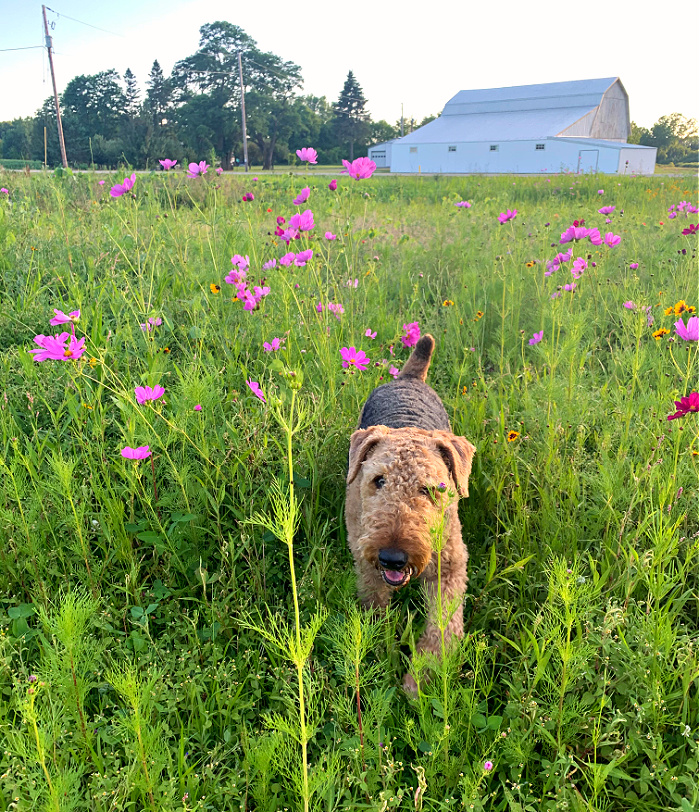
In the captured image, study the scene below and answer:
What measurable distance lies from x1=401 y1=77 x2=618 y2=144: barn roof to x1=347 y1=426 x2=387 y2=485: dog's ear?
137 feet

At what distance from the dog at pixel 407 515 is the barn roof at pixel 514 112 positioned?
4172 cm

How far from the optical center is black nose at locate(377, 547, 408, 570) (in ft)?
6.01

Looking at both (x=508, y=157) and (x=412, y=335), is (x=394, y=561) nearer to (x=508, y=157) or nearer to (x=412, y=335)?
(x=412, y=335)

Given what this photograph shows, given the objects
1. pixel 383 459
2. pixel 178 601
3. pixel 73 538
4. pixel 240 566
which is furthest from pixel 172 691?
pixel 383 459

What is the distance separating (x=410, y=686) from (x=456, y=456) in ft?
2.93

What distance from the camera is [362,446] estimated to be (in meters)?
2.19

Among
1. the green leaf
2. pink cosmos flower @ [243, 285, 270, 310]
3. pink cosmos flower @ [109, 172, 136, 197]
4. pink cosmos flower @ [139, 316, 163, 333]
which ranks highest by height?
pink cosmos flower @ [109, 172, 136, 197]

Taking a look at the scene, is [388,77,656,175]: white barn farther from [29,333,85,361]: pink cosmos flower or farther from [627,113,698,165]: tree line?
[29,333,85,361]: pink cosmos flower

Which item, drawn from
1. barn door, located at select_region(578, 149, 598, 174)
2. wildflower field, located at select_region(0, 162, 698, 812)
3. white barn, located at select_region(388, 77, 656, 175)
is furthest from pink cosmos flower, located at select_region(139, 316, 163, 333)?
barn door, located at select_region(578, 149, 598, 174)

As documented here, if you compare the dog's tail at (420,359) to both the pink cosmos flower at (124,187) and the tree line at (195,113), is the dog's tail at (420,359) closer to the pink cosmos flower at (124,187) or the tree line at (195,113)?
the pink cosmos flower at (124,187)

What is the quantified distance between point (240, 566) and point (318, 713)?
0.76 meters

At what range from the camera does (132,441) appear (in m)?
2.22

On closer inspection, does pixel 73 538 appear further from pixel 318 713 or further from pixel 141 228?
pixel 141 228

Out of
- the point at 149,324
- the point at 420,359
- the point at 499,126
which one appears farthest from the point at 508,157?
the point at 149,324
